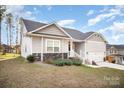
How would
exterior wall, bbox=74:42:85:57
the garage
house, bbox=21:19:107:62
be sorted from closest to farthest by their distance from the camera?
house, bbox=21:19:107:62, the garage, exterior wall, bbox=74:42:85:57

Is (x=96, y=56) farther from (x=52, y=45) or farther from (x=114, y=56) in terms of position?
(x=52, y=45)

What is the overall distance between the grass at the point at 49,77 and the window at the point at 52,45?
2236 millimetres

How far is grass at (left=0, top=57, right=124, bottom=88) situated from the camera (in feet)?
15.3

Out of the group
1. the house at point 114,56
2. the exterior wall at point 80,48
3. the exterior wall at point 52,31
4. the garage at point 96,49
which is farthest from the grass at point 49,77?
the exterior wall at point 80,48

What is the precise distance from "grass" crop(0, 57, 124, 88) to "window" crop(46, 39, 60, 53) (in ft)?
7.34

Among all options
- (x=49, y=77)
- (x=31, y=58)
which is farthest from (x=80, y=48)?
(x=49, y=77)

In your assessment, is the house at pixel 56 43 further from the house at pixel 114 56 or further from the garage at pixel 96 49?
the house at pixel 114 56

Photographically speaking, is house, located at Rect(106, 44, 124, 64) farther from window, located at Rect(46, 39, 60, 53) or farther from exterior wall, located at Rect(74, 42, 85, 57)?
window, located at Rect(46, 39, 60, 53)

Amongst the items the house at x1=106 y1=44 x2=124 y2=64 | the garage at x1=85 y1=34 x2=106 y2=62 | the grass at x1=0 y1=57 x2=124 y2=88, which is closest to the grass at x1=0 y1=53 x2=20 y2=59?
the grass at x1=0 y1=57 x2=124 y2=88

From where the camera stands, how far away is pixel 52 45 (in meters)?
8.06

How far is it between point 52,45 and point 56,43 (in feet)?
0.99

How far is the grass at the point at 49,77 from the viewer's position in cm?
467

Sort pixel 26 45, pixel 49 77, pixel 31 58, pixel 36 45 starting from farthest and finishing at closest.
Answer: pixel 36 45 < pixel 26 45 < pixel 31 58 < pixel 49 77
